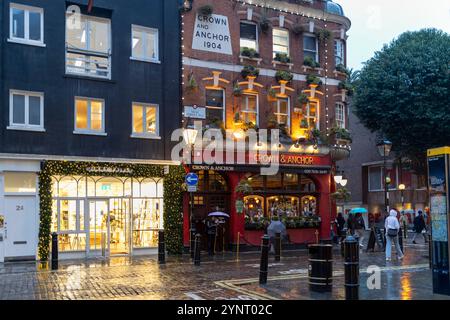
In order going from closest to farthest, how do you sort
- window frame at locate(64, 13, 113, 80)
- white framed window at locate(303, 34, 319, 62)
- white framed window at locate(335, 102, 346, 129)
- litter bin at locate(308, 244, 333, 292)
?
litter bin at locate(308, 244, 333, 292) < window frame at locate(64, 13, 113, 80) < white framed window at locate(303, 34, 319, 62) < white framed window at locate(335, 102, 346, 129)

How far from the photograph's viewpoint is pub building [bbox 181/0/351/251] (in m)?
24.2

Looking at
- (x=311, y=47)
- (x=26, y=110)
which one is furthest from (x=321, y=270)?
(x=311, y=47)

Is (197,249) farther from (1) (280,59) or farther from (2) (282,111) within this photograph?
(1) (280,59)

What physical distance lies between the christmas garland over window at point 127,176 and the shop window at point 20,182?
341 millimetres

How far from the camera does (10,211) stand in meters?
20.0

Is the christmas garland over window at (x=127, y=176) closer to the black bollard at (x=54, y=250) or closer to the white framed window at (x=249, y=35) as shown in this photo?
the black bollard at (x=54, y=250)

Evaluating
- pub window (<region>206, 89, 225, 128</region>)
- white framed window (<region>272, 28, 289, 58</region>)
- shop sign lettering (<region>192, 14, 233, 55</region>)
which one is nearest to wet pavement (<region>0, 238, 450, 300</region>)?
pub window (<region>206, 89, 225, 128</region>)

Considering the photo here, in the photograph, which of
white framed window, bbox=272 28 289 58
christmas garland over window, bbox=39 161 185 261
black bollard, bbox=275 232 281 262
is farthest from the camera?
white framed window, bbox=272 28 289 58

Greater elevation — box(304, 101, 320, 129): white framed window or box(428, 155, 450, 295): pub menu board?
box(304, 101, 320, 129): white framed window

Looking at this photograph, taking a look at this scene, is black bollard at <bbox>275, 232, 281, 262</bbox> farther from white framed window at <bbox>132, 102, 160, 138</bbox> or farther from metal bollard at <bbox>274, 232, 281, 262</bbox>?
white framed window at <bbox>132, 102, 160, 138</bbox>

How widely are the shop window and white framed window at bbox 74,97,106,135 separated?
2426mm

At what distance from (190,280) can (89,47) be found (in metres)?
11.4

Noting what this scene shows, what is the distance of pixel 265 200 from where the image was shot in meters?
25.6
